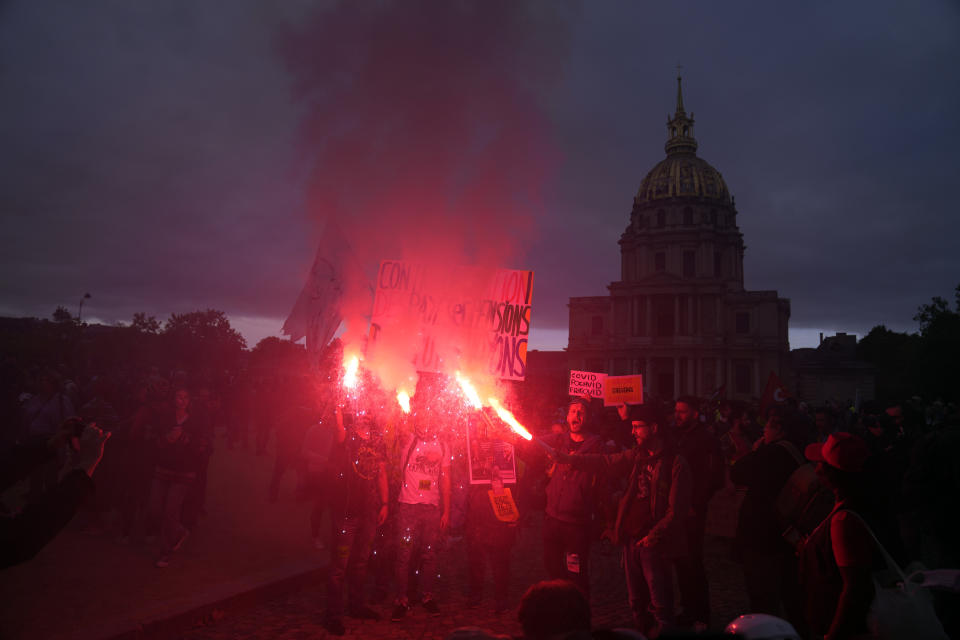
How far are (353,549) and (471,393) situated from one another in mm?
2182

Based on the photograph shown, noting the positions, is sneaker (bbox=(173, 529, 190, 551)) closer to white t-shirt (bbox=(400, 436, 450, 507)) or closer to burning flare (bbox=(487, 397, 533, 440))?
white t-shirt (bbox=(400, 436, 450, 507))

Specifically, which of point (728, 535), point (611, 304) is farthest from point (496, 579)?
point (611, 304)

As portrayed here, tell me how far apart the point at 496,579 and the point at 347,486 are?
2005 millimetres

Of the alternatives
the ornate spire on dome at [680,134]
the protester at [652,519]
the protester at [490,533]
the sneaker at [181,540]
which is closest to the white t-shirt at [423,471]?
the protester at [490,533]

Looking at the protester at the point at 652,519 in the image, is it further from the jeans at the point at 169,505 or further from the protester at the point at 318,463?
the jeans at the point at 169,505

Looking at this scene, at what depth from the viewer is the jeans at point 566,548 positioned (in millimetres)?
5594

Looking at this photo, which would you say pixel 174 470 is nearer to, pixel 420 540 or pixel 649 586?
pixel 420 540

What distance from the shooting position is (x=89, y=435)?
336 centimetres

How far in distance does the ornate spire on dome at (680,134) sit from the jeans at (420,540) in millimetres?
90622

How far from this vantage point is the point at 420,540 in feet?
20.8

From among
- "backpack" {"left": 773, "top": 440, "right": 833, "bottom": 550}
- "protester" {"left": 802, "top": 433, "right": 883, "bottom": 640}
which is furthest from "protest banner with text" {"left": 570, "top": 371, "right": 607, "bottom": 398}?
"protester" {"left": 802, "top": 433, "right": 883, "bottom": 640}

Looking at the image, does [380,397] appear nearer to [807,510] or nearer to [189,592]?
[189,592]

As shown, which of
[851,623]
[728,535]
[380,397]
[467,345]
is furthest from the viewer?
[728,535]

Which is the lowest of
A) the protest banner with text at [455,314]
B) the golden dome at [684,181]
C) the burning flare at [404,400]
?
the burning flare at [404,400]
